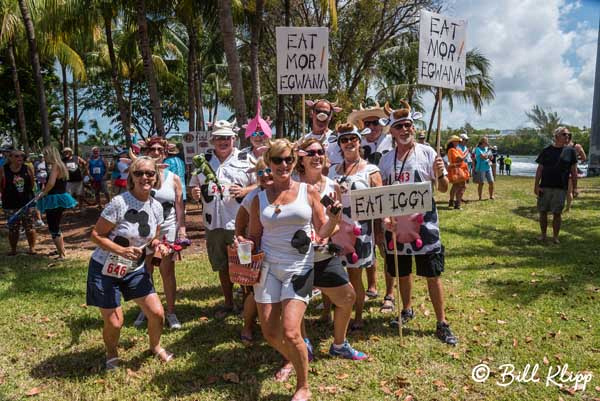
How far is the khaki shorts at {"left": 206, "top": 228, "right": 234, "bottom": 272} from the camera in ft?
16.9

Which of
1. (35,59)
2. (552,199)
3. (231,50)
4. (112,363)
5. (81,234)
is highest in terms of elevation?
(35,59)

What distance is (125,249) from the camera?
3896 millimetres

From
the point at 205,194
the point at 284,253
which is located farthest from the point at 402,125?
the point at 205,194

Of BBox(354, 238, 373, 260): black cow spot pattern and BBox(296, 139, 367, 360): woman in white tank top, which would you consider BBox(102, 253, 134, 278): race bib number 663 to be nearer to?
BBox(296, 139, 367, 360): woman in white tank top

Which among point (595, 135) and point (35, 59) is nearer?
point (35, 59)

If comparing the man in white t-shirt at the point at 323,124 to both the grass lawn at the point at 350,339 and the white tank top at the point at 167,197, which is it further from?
the grass lawn at the point at 350,339

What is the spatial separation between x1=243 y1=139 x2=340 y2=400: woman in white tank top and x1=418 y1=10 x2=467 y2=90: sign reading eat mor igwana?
2.20m

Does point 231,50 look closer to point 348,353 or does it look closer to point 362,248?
point 362,248

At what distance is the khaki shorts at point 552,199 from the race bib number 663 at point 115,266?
24.4 feet

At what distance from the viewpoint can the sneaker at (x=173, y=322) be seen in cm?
520

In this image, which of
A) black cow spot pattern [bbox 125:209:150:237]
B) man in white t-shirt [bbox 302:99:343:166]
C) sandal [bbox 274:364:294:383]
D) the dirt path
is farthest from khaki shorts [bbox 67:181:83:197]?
sandal [bbox 274:364:294:383]

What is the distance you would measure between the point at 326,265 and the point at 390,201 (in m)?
0.80

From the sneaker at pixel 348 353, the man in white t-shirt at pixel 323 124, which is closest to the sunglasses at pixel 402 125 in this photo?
the man in white t-shirt at pixel 323 124

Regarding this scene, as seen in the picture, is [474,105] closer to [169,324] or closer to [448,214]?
[448,214]
